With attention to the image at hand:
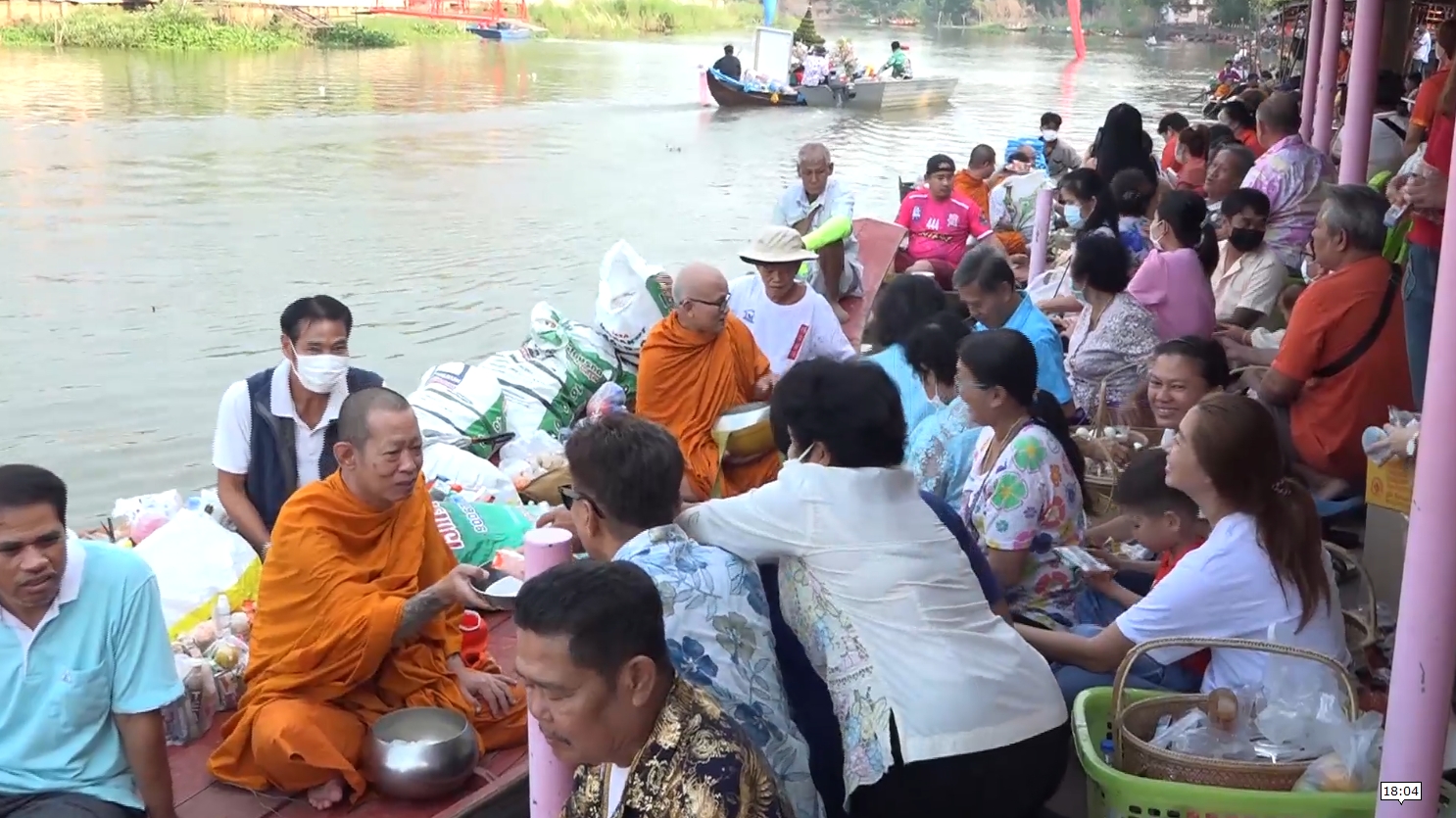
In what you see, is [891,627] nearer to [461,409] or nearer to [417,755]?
[417,755]

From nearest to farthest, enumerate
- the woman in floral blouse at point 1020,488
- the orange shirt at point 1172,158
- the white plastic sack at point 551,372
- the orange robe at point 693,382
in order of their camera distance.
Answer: the woman in floral blouse at point 1020,488
the orange robe at point 693,382
the white plastic sack at point 551,372
the orange shirt at point 1172,158

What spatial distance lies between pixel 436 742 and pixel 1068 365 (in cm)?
298

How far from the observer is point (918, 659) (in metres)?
2.29

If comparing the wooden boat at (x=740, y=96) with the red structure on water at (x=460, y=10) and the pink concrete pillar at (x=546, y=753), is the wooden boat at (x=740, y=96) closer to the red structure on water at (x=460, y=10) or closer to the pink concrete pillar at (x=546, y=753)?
the red structure on water at (x=460, y=10)

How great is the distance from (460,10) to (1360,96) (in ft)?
144

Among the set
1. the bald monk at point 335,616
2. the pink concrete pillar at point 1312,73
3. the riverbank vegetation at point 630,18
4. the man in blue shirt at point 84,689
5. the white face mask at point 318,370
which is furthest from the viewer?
the riverbank vegetation at point 630,18

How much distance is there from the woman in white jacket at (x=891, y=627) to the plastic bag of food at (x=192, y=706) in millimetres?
1526

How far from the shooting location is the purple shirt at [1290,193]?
646 centimetres

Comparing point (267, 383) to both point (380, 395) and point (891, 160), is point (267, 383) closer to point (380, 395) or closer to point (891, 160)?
point (380, 395)

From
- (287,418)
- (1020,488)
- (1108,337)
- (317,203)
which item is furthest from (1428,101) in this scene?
(317,203)

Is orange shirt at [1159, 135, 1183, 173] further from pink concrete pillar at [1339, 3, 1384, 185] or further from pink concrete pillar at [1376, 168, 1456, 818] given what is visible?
pink concrete pillar at [1376, 168, 1456, 818]

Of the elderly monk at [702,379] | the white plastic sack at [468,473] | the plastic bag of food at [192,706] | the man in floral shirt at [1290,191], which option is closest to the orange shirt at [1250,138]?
the man in floral shirt at [1290,191]

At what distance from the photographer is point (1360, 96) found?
6.46m

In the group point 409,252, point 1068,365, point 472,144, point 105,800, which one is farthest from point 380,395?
point 472,144
